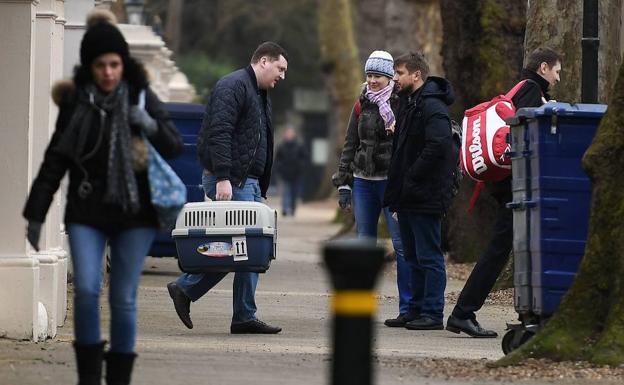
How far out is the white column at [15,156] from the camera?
10.0 m

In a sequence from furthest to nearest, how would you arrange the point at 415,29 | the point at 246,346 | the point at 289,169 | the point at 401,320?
the point at 289,169 → the point at 415,29 → the point at 401,320 → the point at 246,346

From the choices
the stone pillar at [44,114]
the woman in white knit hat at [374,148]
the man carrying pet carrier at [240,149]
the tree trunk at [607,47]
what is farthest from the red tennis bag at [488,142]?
the tree trunk at [607,47]

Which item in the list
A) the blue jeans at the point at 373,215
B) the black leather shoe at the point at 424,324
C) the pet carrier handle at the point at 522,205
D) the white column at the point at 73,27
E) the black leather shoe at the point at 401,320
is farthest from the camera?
the white column at the point at 73,27

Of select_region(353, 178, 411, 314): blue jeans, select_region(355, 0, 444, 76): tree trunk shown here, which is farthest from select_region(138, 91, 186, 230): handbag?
select_region(355, 0, 444, 76): tree trunk

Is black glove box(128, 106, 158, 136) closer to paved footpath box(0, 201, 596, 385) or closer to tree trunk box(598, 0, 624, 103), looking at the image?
paved footpath box(0, 201, 596, 385)

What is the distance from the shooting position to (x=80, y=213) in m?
7.31

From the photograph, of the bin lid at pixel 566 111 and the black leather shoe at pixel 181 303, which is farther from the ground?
the bin lid at pixel 566 111

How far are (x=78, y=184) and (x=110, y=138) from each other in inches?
9.0

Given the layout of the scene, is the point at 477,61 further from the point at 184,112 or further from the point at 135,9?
the point at 135,9

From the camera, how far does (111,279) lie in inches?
290

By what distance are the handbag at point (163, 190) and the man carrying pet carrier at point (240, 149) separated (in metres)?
3.54

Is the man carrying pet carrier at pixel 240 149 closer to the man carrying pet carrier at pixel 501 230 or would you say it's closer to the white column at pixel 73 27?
the man carrying pet carrier at pixel 501 230

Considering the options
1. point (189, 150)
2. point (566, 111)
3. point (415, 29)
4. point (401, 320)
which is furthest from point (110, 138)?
point (415, 29)

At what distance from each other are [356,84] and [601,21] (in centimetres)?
2509
